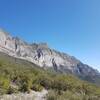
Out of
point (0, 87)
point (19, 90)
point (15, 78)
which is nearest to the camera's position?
point (0, 87)

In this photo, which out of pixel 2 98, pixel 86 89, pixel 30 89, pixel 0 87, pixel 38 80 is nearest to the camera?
pixel 2 98

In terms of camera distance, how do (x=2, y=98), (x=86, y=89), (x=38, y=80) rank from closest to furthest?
(x=2, y=98), (x=38, y=80), (x=86, y=89)

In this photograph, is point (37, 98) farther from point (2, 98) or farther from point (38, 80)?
point (38, 80)

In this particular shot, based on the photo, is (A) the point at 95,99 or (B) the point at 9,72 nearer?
(A) the point at 95,99

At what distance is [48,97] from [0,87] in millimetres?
2920

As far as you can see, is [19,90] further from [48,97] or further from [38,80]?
[38,80]

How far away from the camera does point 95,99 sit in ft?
49.6

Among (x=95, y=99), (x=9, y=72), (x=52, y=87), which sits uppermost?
(x=9, y=72)

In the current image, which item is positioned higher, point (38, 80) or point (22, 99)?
point (38, 80)

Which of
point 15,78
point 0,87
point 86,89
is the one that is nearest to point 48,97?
point 0,87

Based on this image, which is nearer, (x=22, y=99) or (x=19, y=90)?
(x=22, y=99)

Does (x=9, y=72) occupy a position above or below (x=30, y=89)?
above

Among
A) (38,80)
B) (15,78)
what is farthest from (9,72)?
(38,80)

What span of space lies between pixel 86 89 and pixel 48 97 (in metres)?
9.02
